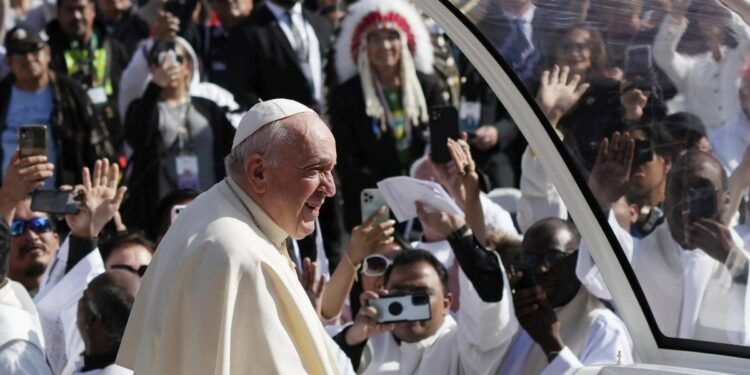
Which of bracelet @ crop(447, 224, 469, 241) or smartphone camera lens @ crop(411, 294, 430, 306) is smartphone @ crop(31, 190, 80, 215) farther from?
bracelet @ crop(447, 224, 469, 241)

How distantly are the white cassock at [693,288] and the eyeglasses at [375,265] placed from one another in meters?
2.28

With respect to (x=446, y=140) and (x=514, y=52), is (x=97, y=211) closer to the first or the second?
(x=446, y=140)

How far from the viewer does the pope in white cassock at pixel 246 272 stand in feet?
12.5

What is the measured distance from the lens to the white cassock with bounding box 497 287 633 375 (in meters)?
6.03

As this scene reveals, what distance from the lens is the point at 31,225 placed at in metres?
7.42

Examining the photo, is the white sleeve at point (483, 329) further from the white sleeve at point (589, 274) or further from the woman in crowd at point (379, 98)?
the woman in crowd at point (379, 98)

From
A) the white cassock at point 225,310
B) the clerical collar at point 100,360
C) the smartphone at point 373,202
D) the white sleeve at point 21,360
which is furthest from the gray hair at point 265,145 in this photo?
the smartphone at point 373,202

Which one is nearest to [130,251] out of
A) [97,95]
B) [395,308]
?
[395,308]

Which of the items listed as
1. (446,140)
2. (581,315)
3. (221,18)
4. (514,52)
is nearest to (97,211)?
(446,140)

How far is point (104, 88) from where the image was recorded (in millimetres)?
10750

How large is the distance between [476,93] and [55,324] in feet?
12.9

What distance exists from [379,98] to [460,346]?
11.6 feet

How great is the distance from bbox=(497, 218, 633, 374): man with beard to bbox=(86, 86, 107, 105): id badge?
469 cm

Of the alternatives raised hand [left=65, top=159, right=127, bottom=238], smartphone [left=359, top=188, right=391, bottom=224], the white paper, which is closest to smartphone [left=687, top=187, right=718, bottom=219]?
the white paper
